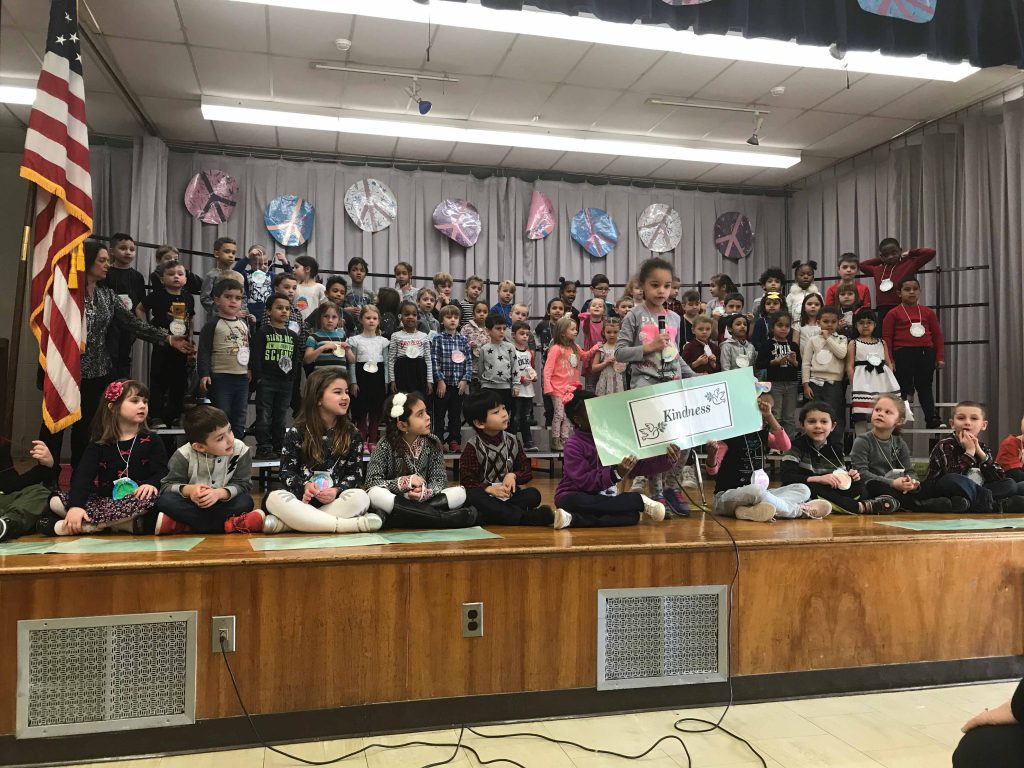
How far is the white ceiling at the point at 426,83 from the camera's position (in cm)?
523

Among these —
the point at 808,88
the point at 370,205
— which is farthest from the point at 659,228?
the point at 370,205

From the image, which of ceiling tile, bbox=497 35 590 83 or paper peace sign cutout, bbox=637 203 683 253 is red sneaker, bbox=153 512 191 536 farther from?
paper peace sign cutout, bbox=637 203 683 253

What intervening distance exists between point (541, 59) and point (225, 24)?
2.34 metres

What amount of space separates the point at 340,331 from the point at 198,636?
3.59 m

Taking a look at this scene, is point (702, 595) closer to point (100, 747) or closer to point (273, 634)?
point (273, 634)

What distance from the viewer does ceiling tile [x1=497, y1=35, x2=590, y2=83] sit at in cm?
556

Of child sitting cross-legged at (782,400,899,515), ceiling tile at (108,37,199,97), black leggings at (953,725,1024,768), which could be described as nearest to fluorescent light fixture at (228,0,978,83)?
ceiling tile at (108,37,199,97)

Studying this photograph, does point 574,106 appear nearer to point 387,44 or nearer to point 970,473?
point 387,44

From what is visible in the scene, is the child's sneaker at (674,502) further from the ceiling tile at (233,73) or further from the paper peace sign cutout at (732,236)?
the paper peace sign cutout at (732,236)

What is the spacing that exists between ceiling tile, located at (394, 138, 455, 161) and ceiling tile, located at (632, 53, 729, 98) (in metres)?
2.19

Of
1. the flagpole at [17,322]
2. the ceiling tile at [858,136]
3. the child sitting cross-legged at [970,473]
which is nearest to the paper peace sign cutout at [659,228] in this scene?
the ceiling tile at [858,136]

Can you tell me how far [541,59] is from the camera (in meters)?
5.82

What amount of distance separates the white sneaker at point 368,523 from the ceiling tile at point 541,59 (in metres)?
4.07

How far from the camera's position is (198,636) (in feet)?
6.57
